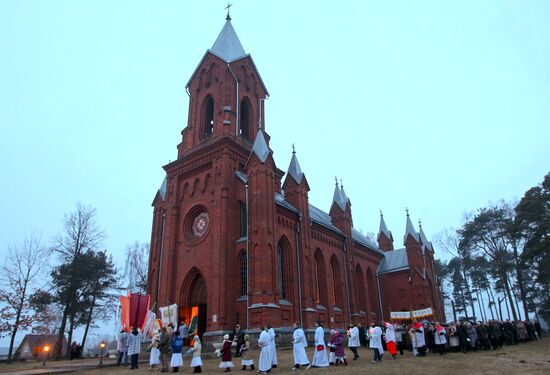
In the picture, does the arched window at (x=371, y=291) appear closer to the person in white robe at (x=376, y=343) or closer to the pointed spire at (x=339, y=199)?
the pointed spire at (x=339, y=199)

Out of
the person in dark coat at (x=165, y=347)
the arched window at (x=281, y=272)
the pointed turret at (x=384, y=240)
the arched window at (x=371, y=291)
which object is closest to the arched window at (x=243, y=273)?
the arched window at (x=281, y=272)

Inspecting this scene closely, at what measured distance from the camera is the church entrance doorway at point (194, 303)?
26828mm

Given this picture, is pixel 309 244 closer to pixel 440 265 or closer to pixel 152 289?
pixel 152 289

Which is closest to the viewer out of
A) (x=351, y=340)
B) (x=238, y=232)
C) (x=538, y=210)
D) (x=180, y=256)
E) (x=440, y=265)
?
(x=351, y=340)

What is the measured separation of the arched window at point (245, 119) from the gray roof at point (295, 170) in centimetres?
437

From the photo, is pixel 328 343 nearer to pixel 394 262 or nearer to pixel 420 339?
pixel 420 339

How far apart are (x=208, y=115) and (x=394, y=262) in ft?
93.4

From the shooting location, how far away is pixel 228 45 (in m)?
35.8

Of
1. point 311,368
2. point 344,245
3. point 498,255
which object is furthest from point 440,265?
point 311,368

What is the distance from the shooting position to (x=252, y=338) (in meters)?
22.7

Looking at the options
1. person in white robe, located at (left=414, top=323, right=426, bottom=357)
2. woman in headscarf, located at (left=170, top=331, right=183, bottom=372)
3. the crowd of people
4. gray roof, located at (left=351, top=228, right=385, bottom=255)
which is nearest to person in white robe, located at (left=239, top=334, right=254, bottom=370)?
the crowd of people

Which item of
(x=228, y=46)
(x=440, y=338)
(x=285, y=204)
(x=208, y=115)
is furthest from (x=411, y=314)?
(x=228, y=46)

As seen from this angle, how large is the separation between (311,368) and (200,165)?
61.0ft

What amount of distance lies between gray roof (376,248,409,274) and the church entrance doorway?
25.4m
